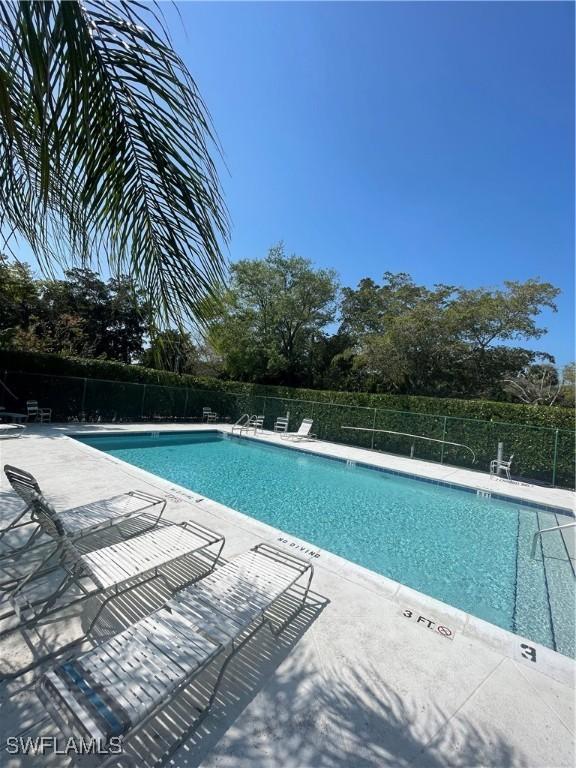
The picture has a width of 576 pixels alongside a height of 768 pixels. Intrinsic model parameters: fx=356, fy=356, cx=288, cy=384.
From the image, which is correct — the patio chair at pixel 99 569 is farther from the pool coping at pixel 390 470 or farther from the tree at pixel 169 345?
the pool coping at pixel 390 470

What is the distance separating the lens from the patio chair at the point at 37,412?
11570 mm

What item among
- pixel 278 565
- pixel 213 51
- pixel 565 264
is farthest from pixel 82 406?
pixel 565 264

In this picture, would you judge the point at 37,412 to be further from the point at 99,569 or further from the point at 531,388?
the point at 531,388

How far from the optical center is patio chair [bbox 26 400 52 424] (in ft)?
38.0

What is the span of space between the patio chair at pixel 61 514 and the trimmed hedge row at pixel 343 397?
A: 1074cm

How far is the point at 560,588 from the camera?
4.28 m

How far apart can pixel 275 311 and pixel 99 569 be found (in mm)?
19189

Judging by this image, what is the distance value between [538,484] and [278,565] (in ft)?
33.2

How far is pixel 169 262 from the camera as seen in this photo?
1884mm

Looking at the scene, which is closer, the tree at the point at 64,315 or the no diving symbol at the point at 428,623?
the no diving symbol at the point at 428,623

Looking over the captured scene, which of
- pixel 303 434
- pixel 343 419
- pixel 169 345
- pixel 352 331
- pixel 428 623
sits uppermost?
pixel 352 331

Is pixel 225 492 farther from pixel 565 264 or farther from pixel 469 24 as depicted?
pixel 565 264

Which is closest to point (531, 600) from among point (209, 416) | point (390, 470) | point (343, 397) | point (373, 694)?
point (373, 694)

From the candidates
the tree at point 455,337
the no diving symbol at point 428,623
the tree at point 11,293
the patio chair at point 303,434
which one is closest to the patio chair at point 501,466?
the patio chair at point 303,434
